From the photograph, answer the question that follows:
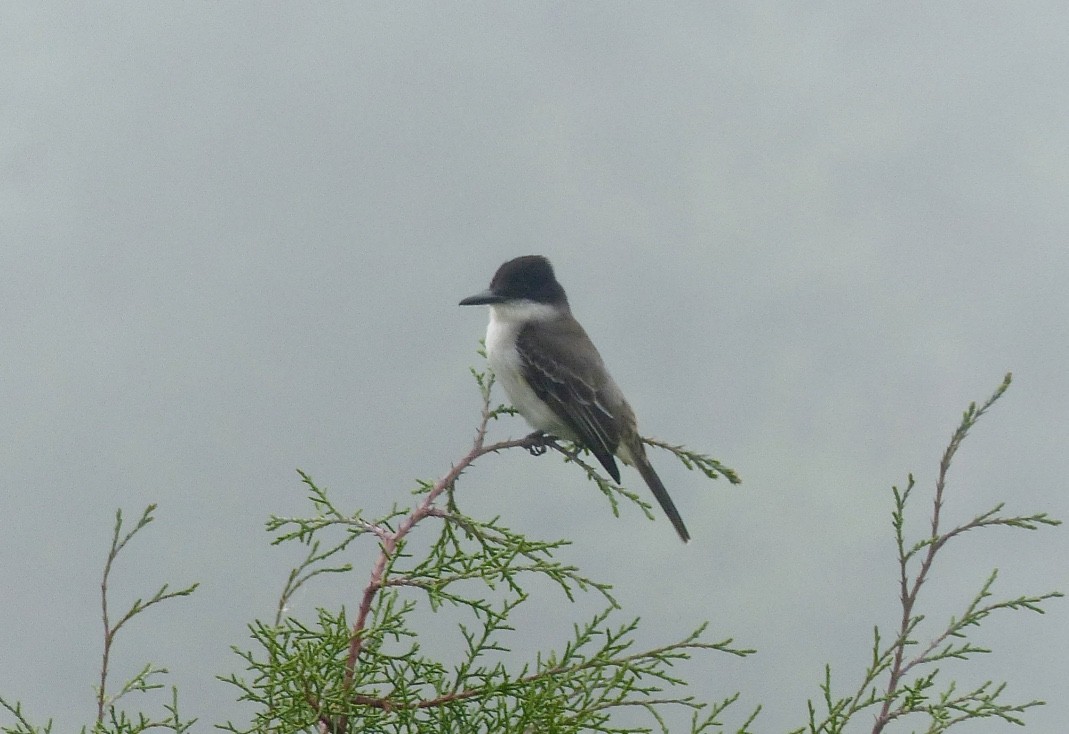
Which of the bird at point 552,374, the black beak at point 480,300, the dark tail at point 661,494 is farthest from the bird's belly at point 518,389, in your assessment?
the dark tail at point 661,494

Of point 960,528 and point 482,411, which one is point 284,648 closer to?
point 482,411

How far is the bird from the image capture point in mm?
8062

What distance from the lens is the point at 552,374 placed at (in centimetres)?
827

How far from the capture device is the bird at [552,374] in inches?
317

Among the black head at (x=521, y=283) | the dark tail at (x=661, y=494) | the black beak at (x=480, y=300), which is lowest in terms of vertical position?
the dark tail at (x=661, y=494)

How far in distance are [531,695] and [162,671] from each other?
2022 mm

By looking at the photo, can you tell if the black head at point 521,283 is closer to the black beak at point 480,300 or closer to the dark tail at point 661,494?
the black beak at point 480,300

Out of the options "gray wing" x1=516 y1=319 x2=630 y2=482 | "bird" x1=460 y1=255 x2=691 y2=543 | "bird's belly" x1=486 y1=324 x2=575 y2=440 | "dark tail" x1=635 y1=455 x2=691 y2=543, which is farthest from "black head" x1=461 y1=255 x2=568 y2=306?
"dark tail" x1=635 y1=455 x2=691 y2=543

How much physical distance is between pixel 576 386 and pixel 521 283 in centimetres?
109

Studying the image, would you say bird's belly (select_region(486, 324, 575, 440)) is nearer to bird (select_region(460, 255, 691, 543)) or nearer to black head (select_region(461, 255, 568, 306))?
bird (select_region(460, 255, 691, 543))

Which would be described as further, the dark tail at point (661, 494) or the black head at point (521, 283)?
the black head at point (521, 283)

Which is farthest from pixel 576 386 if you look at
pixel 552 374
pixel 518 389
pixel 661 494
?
pixel 661 494

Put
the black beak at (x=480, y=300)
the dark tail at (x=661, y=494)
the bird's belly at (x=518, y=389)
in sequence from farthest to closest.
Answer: the black beak at (x=480, y=300), the bird's belly at (x=518, y=389), the dark tail at (x=661, y=494)

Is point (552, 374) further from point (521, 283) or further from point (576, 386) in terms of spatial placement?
point (521, 283)
